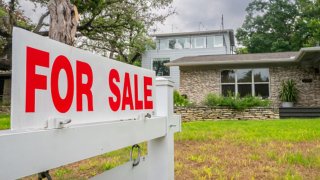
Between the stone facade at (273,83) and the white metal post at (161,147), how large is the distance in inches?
545

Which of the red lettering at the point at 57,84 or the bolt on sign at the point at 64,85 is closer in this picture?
the bolt on sign at the point at 64,85

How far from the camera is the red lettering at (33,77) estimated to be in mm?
782

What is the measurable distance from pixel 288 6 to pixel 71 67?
36347 mm

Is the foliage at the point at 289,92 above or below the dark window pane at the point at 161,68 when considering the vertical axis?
below

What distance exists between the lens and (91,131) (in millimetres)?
989

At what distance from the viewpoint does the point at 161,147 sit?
5.35 feet

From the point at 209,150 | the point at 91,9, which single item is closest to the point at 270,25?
the point at 91,9

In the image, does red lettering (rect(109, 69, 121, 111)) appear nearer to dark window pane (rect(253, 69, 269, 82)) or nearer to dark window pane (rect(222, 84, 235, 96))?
dark window pane (rect(222, 84, 235, 96))

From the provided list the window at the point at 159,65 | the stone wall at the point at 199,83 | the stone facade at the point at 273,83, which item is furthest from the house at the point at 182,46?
the stone facade at the point at 273,83

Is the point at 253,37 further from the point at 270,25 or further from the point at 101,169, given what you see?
the point at 101,169

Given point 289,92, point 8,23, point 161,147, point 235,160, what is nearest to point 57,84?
point 161,147

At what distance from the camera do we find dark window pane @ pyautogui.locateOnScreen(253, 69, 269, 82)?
15203mm

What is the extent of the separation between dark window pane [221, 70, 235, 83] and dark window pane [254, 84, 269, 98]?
1.19 meters

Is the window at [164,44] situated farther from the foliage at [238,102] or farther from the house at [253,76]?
the foliage at [238,102]
